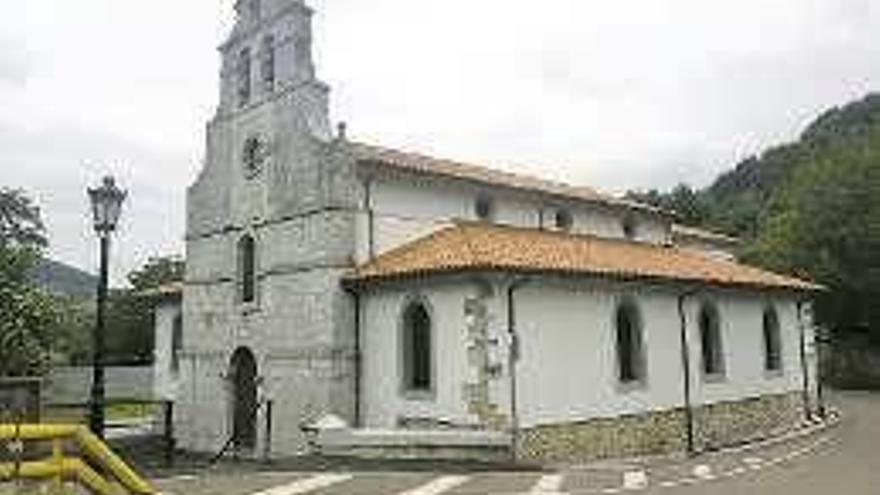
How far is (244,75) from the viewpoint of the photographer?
30266 mm

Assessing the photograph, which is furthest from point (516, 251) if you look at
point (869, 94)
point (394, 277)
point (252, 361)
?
point (869, 94)

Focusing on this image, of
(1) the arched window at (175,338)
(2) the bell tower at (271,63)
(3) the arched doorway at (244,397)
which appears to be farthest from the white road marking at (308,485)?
(1) the arched window at (175,338)

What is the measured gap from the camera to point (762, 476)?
18.8 m

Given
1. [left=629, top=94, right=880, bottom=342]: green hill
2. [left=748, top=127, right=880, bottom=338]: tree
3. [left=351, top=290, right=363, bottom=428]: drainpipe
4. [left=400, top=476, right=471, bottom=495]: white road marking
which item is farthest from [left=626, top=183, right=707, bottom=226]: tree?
[left=400, top=476, right=471, bottom=495]: white road marking

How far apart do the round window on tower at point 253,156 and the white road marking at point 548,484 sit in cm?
1455

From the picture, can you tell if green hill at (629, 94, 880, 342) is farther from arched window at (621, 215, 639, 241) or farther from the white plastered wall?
the white plastered wall

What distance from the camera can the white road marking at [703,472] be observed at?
60.5 feet

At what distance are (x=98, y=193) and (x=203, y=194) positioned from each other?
45.1 ft

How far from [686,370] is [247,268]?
1261cm

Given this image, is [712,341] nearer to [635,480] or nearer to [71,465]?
[635,480]

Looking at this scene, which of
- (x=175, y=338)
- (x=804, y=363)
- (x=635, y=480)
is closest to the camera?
(x=635, y=480)

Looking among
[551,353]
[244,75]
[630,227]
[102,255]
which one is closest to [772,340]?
[630,227]

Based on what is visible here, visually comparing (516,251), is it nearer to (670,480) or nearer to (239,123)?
(670,480)

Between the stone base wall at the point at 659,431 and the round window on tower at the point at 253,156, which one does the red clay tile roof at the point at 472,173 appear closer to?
the round window on tower at the point at 253,156
